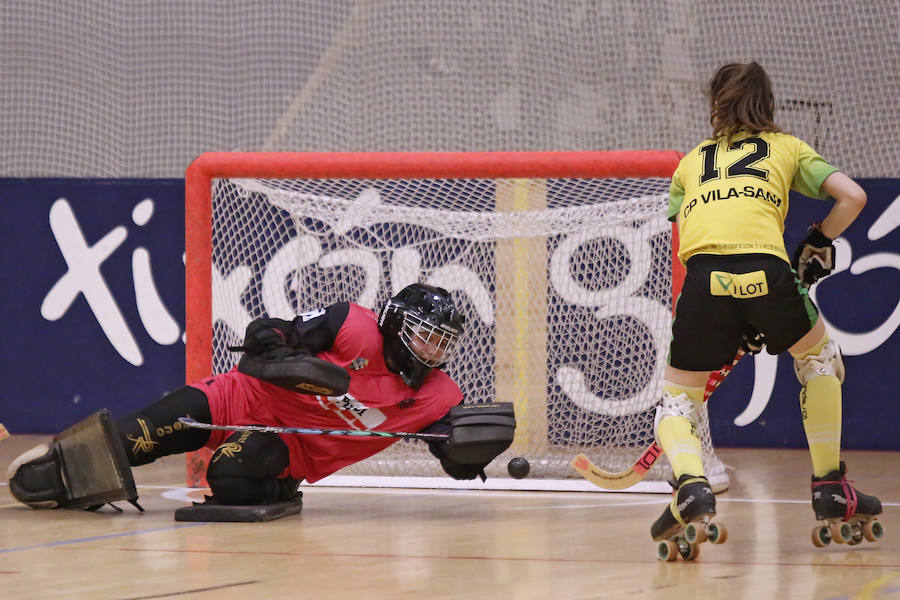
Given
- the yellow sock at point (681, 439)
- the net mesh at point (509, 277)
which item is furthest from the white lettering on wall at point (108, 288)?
the yellow sock at point (681, 439)

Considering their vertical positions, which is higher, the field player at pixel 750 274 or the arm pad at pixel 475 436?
the field player at pixel 750 274

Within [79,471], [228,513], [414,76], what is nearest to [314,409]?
[228,513]

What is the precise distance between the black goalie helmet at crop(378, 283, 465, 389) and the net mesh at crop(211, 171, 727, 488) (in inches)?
44.5

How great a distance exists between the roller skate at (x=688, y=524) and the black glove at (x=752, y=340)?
0.45 meters

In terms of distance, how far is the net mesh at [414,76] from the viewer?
20.7ft

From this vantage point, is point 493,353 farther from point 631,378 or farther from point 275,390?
point 275,390

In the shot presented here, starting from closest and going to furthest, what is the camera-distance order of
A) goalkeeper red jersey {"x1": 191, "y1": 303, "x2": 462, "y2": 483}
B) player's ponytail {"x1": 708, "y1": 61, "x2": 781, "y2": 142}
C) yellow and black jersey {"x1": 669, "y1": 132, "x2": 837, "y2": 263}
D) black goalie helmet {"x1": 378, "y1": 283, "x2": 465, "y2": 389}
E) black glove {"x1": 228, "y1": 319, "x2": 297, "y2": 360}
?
yellow and black jersey {"x1": 669, "y1": 132, "x2": 837, "y2": 263} < player's ponytail {"x1": 708, "y1": 61, "x2": 781, "y2": 142} < black glove {"x1": 228, "y1": 319, "x2": 297, "y2": 360} < black goalie helmet {"x1": 378, "y1": 283, "x2": 465, "y2": 389} < goalkeeper red jersey {"x1": 191, "y1": 303, "x2": 462, "y2": 483}

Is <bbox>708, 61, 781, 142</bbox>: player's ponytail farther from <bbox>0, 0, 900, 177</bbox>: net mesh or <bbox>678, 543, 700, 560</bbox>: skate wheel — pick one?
<bbox>0, 0, 900, 177</bbox>: net mesh

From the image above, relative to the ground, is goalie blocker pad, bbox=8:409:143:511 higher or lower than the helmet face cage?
lower

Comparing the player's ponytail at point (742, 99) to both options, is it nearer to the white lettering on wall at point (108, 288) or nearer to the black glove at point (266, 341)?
the black glove at point (266, 341)

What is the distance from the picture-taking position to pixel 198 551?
3230 mm

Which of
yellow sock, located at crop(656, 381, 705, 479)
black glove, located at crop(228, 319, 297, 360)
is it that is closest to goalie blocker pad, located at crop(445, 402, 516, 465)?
black glove, located at crop(228, 319, 297, 360)

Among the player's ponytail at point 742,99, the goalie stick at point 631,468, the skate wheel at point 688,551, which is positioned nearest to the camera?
the skate wheel at point 688,551

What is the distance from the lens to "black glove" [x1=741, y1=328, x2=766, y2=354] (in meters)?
3.25
